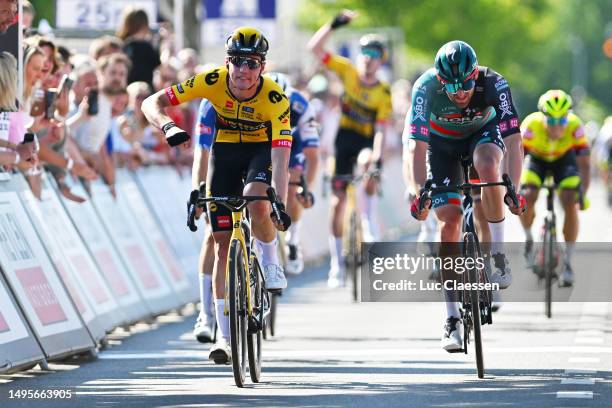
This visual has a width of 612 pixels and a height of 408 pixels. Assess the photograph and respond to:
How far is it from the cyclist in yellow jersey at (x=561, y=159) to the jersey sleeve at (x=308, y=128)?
2.12 metres

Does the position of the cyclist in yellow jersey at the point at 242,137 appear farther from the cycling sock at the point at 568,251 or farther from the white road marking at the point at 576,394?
the cycling sock at the point at 568,251

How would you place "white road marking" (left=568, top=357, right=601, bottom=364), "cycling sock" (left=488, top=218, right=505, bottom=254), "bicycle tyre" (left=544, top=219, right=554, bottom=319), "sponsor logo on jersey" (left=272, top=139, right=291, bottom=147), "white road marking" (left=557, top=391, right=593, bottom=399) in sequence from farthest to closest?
"bicycle tyre" (left=544, top=219, right=554, bottom=319)
"cycling sock" (left=488, top=218, right=505, bottom=254)
"white road marking" (left=568, top=357, right=601, bottom=364)
"sponsor logo on jersey" (left=272, top=139, right=291, bottom=147)
"white road marking" (left=557, top=391, right=593, bottom=399)

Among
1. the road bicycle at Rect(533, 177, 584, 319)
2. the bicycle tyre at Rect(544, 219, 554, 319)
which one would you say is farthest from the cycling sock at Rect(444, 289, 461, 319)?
the road bicycle at Rect(533, 177, 584, 319)

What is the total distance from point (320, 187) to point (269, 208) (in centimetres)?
1397

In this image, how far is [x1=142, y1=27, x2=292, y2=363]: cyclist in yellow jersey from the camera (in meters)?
11.2

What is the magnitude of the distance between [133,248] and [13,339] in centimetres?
460

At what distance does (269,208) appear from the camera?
1166 centimetres

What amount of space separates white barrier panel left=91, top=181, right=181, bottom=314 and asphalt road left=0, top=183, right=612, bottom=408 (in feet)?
0.72

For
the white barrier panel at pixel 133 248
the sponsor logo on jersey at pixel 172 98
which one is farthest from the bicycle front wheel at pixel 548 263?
the sponsor logo on jersey at pixel 172 98

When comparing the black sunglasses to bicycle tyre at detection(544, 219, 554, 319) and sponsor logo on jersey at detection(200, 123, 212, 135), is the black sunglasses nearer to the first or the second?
sponsor logo on jersey at detection(200, 123, 212, 135)

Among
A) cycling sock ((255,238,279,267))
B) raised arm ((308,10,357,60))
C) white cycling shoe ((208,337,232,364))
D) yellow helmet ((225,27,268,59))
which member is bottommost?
white cycling shoe ((208,337,232,364))

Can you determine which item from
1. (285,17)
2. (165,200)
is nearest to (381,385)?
(165,200)

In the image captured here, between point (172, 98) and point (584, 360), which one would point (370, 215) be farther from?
point (172, 98)

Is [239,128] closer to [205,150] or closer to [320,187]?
[205,150]
